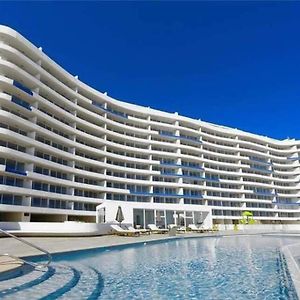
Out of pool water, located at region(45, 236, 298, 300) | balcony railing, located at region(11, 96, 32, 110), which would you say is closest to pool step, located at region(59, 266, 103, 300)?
pool water, located at region(45, 236, 298, 300)

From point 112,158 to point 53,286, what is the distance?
47.5 metres

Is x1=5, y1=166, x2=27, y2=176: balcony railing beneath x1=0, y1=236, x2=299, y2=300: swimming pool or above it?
above

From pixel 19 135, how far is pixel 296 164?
77309 millimetres

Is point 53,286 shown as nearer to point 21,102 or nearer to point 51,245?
point 51,245

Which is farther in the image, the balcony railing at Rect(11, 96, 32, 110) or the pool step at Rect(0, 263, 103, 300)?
the balcony railing at Rect(11, 96, 32, 110)

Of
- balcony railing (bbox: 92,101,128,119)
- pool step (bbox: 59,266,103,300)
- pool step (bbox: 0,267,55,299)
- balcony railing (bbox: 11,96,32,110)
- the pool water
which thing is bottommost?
the pool water

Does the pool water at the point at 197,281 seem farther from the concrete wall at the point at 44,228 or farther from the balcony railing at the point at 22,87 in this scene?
the balcony railing at the point at 22,87

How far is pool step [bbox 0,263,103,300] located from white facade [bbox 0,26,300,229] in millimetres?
26181

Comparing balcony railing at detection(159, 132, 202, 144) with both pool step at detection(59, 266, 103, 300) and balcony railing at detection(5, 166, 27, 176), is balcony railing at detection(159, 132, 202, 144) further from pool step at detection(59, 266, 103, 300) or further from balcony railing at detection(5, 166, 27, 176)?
pool step at detection(59, 266, 103, 300)

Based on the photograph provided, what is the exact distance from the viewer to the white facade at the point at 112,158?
3697cm

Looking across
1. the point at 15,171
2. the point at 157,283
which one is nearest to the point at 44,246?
the point at 157,283

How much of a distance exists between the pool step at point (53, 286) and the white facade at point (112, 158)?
85.9 feet

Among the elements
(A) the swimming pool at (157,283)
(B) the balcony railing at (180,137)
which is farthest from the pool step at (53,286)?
(B) the balcony railing at (180,137)

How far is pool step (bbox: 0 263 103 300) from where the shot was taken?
7.26 m
